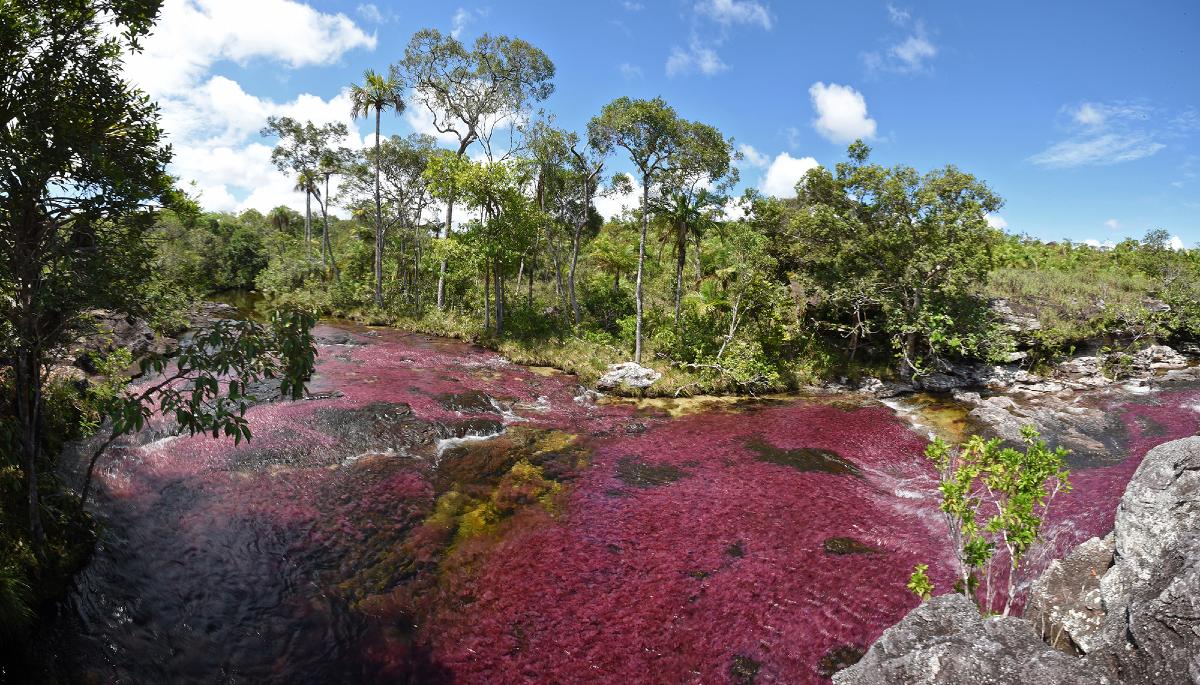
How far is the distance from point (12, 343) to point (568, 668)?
25.2 feet

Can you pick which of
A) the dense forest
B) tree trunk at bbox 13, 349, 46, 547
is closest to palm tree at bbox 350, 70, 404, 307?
the dense forest

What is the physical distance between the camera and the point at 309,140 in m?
43.4

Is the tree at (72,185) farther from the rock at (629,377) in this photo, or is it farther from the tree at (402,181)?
the tree at (402,181)

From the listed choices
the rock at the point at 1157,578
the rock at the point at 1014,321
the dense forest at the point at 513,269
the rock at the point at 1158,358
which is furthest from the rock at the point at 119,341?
the rock at the point at 1158,358

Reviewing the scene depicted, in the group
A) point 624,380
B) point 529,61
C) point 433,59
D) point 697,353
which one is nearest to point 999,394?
point 697,353

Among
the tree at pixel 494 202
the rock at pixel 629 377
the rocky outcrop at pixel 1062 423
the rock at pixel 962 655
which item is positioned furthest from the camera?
the tree at pixel 494 202

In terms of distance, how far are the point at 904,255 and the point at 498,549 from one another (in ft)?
72.2

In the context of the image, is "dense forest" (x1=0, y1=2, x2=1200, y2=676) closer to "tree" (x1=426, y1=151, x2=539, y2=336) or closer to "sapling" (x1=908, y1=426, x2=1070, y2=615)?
"tree" (x1=426, y1=151, x2=539, y2=336)

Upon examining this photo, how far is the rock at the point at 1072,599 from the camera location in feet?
19.4

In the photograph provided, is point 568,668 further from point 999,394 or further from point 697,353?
point 999,394

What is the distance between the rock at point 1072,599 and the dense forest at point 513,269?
9253 millimetres

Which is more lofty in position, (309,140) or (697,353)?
(309,140)

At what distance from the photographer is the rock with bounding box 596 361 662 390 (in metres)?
20.6

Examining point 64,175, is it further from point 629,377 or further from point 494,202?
point 494,202
